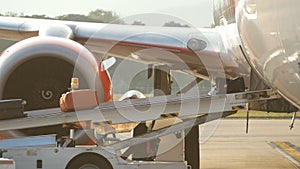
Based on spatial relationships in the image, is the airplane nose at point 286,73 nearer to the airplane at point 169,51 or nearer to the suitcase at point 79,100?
the airplane at point 169,51

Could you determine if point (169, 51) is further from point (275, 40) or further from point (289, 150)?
point (275, 40)

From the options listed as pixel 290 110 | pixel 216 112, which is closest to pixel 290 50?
pixel 216 112

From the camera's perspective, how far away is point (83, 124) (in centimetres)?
932

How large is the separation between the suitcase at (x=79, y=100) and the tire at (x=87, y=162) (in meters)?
0.54

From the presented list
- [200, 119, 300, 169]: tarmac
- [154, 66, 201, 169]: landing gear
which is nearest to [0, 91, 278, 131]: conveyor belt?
[154, 66, 201, 169]: landing gear

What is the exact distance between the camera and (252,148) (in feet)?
58.6

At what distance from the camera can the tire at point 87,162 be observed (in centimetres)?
882

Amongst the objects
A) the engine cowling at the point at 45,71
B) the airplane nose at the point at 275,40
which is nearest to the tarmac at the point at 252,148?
the engine cowling at the point at 45,71

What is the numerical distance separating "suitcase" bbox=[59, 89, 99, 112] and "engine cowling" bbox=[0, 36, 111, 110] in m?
0.58

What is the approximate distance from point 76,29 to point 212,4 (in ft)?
7.61

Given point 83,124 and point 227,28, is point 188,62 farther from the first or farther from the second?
point 83,124

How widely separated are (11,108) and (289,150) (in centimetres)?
896

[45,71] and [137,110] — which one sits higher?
[45,71]

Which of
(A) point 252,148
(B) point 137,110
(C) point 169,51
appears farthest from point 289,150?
(B) point 137,110
